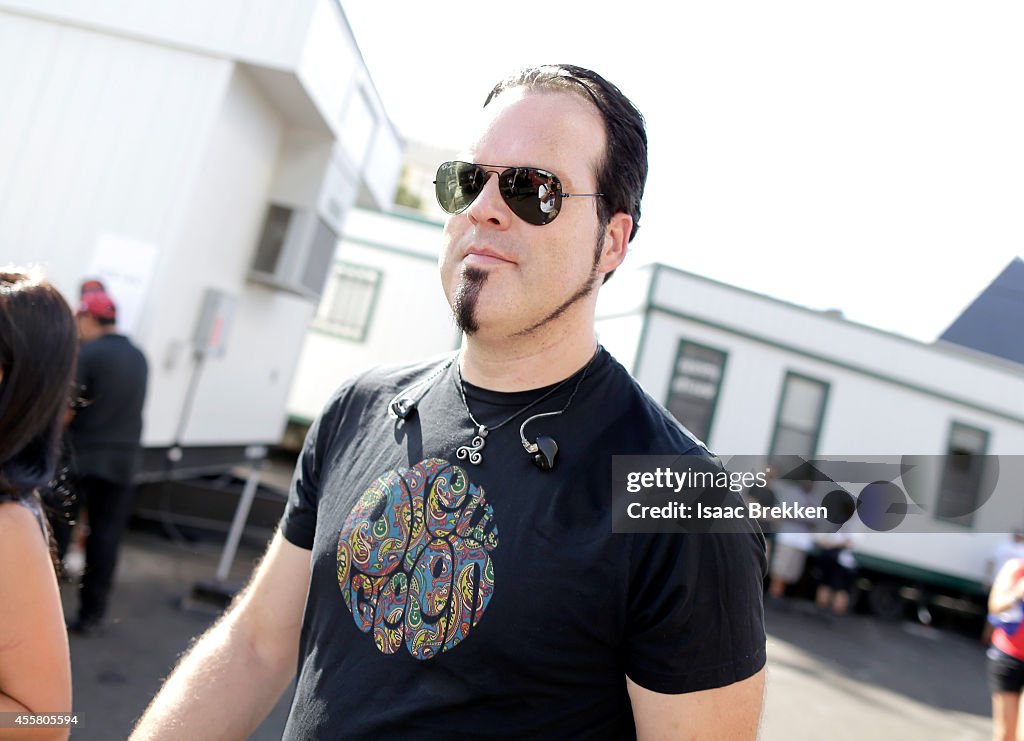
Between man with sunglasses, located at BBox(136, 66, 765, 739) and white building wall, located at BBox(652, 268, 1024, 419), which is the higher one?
white building wall, located at BBox(652, 268, 1024, 419)

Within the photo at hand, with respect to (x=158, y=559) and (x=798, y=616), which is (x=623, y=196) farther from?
(x=798, y=616)

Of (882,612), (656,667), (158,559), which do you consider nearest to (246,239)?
(158,559)

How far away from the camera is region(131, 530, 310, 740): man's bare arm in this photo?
165 cm

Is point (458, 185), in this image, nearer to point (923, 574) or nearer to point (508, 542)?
point (508, 542)

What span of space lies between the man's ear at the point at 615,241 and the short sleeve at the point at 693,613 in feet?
2.16

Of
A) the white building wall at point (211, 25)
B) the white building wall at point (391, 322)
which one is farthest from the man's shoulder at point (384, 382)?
the white building wall at point (391, 322)

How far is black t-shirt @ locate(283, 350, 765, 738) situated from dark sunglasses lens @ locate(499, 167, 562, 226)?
1.06ft

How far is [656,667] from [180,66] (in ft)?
22.2

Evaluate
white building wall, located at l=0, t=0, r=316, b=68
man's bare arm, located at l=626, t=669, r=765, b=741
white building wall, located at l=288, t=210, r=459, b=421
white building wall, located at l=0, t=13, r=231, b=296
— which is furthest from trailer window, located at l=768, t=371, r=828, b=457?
man's bare arm, located at l=626, t=669, r=765, b=741

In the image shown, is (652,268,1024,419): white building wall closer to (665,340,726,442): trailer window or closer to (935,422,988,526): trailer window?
(665,340,726,442): trailer window

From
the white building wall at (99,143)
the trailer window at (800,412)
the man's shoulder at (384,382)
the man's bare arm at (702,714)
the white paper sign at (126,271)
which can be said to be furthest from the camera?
the trailer window at (800,412)

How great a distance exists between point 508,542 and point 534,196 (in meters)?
0.70

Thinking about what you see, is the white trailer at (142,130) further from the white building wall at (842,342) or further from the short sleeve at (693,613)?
the white building wall at (842,342)

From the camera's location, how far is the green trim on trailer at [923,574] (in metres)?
15.0
